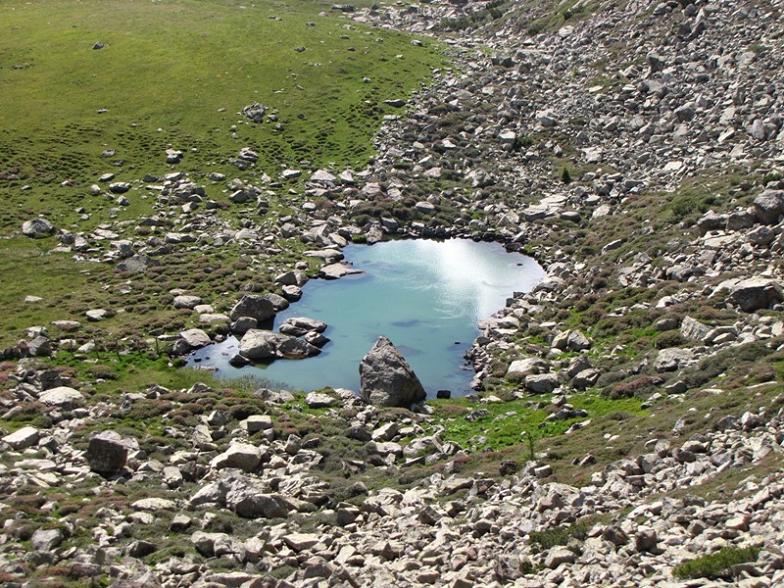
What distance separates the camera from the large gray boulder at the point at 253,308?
197 feet

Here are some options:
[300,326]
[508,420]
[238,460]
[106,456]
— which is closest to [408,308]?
[300,326]

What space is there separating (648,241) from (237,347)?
24.9 metres

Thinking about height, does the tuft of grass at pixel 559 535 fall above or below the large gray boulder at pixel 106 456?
below

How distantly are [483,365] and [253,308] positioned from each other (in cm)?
1540

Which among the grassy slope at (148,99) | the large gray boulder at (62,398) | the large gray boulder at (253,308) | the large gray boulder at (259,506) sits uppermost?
the grassy slope at (148,99)

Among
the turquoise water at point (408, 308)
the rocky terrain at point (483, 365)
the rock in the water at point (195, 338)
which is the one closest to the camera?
the rocky terrain at point (483, 365)

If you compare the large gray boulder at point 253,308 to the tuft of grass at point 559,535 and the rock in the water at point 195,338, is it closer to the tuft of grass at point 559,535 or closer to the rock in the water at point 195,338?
the rock in the water at point 195,338

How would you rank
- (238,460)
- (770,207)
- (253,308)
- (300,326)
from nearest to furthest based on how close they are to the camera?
(238,460) → (770,207) → (300,326) → (253,308)

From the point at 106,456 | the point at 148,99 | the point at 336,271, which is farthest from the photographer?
the point at 148,99

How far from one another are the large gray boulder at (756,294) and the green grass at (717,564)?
23.3 m

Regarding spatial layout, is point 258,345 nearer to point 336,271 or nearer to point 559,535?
point 336,271

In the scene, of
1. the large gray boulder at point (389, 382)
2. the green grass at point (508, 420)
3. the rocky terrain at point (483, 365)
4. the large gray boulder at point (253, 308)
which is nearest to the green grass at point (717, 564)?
the rocky terrain at point (483, 365)

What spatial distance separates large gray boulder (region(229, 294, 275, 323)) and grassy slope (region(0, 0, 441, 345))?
7.23 metres

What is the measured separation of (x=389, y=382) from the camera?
1921 inches
